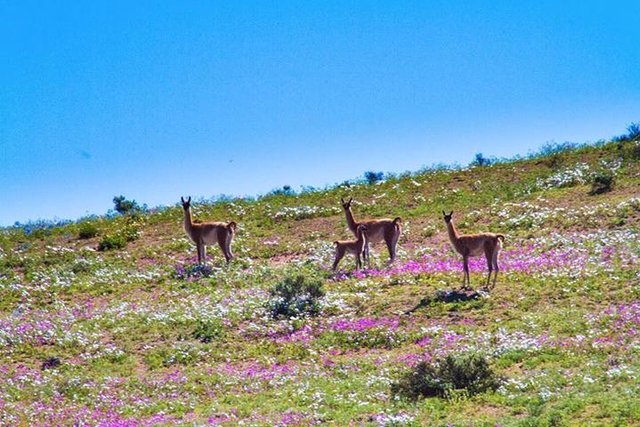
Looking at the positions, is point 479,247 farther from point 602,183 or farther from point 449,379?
point 602,183

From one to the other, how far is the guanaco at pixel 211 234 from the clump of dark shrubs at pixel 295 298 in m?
6.52

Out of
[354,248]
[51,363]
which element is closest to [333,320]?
[354,248]

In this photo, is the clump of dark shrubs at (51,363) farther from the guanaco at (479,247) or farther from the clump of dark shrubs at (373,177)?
the clump of dark shrubs at (373,177)

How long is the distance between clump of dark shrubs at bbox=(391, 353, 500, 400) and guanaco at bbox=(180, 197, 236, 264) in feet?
53.6

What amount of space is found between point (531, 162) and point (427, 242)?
1548 centimetres

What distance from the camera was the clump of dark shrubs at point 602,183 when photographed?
1470 inches

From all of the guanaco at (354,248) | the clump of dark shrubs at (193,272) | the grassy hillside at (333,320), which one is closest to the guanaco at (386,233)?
the grassy hillside at (333,320)

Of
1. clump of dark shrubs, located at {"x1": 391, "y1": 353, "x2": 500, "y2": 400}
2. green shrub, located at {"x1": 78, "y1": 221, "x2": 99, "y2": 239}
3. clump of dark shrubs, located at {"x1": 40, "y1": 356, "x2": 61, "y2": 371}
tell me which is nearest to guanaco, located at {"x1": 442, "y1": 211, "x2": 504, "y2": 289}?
clump of dark shrubs, located at {"x1": 391, "y1": 353, "x2": 500, "y2": 400}

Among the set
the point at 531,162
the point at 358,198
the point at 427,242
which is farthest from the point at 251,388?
the point at 531,162

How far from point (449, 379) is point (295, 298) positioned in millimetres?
9068

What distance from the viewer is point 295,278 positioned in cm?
2605

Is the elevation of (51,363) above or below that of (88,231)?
below

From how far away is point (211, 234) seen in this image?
32656 mm

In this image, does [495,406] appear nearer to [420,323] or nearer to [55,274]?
[420,323]
